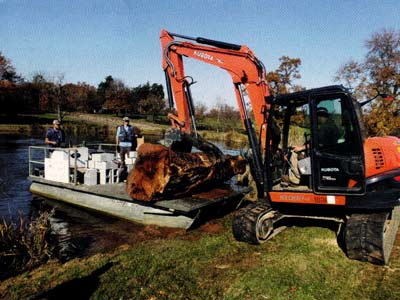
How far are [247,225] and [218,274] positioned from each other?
127 cm

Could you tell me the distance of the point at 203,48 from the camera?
27.2 ft

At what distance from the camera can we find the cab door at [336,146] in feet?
17.7

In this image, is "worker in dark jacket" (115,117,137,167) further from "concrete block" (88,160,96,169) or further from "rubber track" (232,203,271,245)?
"rubber track" (232,203,271,245)

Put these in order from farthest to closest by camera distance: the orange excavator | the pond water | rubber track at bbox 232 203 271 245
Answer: the pond water → rubber track at bbox 232 203 271 245 → the orange excavator

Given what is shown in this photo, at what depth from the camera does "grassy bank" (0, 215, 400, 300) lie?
4453mm

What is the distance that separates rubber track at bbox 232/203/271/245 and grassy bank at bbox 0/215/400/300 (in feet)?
0.48

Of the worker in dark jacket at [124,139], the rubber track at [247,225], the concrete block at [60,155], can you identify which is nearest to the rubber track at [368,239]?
the rubber track at [247,225]

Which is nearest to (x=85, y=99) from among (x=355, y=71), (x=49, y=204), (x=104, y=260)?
(x=355, y=71)

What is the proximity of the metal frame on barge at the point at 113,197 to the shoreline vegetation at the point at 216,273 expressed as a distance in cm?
97

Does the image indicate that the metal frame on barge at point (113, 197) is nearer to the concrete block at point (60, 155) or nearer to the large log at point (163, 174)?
the concrete block at point (60, 155)

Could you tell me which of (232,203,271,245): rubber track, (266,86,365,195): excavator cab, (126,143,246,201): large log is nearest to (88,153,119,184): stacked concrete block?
(126,143,246,201): large log

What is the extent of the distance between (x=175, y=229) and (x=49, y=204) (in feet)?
16.1

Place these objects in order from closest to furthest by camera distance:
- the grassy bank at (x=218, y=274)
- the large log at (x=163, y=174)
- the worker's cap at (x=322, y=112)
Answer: the grassy bank at (x=218, y=274), the worker's cap at (x=322, y=112), the large log at (x=163, y=174)

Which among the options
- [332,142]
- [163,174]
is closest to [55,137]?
[163,174]
